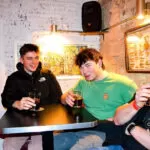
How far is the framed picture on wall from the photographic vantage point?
219 centimetres

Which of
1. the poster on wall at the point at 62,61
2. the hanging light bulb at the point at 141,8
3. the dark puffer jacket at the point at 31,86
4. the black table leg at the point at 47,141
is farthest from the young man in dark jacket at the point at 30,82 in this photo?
the hanging light bulb at the point at 141,8

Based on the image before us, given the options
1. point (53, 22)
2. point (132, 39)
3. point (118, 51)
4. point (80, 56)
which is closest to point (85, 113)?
point (80, 56)

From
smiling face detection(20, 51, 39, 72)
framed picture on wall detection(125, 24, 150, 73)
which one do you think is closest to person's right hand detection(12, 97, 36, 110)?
smiling face detection(20, 51, 39, 72)

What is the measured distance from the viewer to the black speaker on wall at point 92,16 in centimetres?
313

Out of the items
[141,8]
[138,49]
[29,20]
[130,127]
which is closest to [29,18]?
[29,20]

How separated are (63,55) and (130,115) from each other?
2.08 metres

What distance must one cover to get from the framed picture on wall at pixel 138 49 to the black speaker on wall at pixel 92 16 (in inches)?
27.2

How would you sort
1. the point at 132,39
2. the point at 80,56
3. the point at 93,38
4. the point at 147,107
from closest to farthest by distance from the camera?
1. the point at 147,107
2. the point at 80,56
3. the point at 132,39
4. the point at 93,38

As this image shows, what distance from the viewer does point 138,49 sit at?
2334 mm

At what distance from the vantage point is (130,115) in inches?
57.2

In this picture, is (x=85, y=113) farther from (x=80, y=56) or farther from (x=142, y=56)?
(x=142, y=56)

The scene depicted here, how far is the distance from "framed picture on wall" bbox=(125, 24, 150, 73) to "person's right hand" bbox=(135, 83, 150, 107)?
2.88 feet

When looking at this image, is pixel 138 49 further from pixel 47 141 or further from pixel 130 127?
pixel 47 141

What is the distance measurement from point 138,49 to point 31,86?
1.18m
